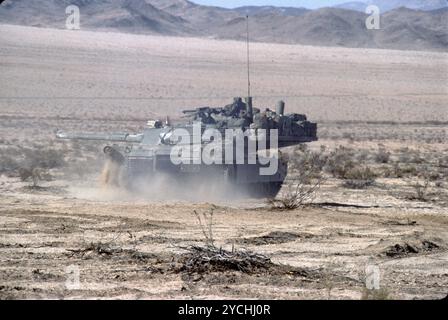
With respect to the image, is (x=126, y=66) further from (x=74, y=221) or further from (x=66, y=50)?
(x=74, y=221)

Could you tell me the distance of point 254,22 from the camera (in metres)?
102

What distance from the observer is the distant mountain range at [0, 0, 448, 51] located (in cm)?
8231

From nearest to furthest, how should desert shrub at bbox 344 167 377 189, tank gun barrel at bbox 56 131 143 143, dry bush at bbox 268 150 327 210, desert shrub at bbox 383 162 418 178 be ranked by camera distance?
dry bush at bbox 268 150 327 210, tank gun barrel at bbox 56 131 143 143, desert shrub at bbox 344 167 377 189, desert shrub at bbox 383 162 418 178

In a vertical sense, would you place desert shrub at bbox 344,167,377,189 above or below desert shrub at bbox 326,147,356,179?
below

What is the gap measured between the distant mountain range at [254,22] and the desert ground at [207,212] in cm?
3115

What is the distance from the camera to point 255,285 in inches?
349

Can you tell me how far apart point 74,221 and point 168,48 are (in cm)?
6207

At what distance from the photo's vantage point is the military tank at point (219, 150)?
→ 16.1 meters

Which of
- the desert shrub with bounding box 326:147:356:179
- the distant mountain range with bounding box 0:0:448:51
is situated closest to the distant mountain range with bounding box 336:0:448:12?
the distant mountain range with bounding box 0:0:448:51

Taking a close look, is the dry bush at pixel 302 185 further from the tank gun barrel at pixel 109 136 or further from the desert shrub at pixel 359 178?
the tank gun barrel at pixel 109 136

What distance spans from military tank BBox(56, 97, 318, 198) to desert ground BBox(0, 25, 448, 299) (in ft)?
1.54

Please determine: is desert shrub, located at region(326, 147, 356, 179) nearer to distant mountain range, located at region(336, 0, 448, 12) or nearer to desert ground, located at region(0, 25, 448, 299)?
desert ground, located at region(0, 25, 448, 299)

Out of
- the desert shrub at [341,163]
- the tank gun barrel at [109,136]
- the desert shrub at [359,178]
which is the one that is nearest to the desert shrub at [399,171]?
the desert shrub at [359,178]

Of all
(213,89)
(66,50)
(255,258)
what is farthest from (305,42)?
(255,258)
